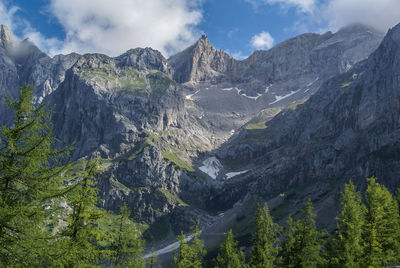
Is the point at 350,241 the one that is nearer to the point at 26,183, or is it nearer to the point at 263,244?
the point at 263,244

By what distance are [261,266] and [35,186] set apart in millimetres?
25828

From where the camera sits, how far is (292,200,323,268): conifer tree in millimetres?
32000

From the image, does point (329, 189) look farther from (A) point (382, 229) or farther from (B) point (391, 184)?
(A) point (382, 229)

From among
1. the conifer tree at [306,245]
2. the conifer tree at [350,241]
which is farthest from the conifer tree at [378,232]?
the conifer tree at [306,245]

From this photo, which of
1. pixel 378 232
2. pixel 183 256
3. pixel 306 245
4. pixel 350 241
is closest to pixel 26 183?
pixel 183 256

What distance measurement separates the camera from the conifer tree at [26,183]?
15.3m

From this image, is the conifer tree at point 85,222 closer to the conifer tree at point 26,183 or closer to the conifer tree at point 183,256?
the conifer tree at point 26,183

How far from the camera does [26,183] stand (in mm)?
16609

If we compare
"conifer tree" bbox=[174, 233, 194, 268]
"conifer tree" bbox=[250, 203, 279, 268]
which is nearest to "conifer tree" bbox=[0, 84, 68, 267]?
"conifer tree" bbox=[174, 233, 194, 268]

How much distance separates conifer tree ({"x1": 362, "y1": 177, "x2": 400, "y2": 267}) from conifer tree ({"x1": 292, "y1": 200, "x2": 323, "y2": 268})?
14.6 ft

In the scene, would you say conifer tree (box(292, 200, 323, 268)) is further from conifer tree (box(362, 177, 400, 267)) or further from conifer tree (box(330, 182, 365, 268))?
conifer tree (box(362, 177, 400, 267))

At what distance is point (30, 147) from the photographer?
16.9 m

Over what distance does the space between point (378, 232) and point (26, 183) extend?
110 ft

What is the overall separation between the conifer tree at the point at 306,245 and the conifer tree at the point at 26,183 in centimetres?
2464
